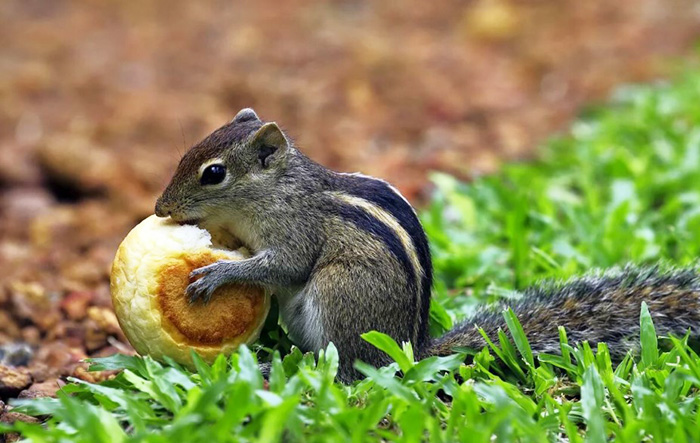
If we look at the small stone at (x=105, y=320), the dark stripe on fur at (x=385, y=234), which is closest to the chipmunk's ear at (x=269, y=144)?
the dark stripe on fur at (x=385, y=234)

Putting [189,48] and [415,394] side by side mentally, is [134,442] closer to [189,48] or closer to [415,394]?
[415,394]

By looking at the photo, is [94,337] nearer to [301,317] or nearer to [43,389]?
[43,389]

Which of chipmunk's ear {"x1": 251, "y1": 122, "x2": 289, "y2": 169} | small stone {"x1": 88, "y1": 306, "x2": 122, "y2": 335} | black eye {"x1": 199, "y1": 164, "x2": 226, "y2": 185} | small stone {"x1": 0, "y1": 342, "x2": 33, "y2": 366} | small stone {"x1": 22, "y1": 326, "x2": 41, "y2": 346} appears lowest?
small stone {"x1": 0, "y1": 342, "x2": 33, "y2": 366}

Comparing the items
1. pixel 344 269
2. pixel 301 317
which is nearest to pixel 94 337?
pixel 301 317

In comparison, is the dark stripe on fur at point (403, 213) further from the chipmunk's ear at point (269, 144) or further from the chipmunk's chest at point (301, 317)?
the chipmunk's chest at point (301, 317)

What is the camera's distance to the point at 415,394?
3500 mm

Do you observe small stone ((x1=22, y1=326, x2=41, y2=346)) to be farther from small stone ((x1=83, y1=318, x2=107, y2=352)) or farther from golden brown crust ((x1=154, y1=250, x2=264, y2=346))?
golden brown crust ((x1=154, y1=250, x2=264, y2=346))

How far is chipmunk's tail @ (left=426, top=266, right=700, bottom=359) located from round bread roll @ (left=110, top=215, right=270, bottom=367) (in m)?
0.86

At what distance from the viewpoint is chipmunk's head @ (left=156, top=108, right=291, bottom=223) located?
4.20 m

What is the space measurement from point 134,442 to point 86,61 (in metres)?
8.26

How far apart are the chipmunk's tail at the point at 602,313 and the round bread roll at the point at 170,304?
86 centimetres

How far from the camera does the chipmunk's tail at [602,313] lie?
4094 mm

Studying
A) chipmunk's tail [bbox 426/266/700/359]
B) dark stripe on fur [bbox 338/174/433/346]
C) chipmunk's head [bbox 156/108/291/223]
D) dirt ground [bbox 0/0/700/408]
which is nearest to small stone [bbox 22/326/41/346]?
dirt ground [bbox 0/0/700/408]

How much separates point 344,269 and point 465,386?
0.74 metres
